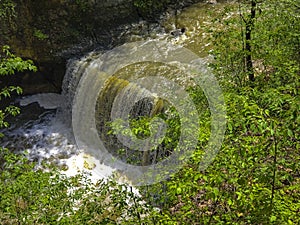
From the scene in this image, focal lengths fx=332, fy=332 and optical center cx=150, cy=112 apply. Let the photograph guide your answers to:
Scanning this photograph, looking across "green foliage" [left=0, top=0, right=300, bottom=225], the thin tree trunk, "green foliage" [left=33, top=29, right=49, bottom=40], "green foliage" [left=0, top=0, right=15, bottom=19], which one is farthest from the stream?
"green foliage" [left=0, top=0, right=15, bottom=19]

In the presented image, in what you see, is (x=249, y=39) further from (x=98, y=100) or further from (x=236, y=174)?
(x=98, y=100)

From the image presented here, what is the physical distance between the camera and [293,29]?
14.6 feet

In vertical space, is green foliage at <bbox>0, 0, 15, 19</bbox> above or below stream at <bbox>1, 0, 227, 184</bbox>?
above

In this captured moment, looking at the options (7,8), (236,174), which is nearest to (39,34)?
(7,8)

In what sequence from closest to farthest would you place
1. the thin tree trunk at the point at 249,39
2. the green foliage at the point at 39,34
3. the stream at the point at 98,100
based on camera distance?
the thin tree trunk at the point at 249,39, the stream at the point at 98,100, the green foliage at the point at 39,34

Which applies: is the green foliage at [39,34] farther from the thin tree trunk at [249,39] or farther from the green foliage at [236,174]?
the thin tree trunk at [249,39]

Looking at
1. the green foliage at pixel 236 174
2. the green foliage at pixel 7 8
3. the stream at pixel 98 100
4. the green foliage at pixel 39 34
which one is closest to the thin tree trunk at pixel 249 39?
the green foliage at pixel 236 174

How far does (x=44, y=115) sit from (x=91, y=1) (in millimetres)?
3333

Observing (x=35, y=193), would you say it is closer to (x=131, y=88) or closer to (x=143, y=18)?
(x=131, y=88)

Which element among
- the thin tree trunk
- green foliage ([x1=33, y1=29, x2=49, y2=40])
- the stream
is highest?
the thin tree trunk

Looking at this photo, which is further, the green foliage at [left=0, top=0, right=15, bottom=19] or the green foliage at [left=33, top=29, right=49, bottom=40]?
the green foliage at [left=33, top=29, right=49, bottom=40]

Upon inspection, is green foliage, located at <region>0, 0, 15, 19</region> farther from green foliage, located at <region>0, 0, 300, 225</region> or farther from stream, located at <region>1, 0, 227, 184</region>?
green foliage, located at <region>0, 0, 300, 225</region>

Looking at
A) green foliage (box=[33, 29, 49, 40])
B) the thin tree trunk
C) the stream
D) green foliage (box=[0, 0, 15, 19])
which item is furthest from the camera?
green foliage (box=[33, 29, 49, 40])

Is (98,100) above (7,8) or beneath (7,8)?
beneath
